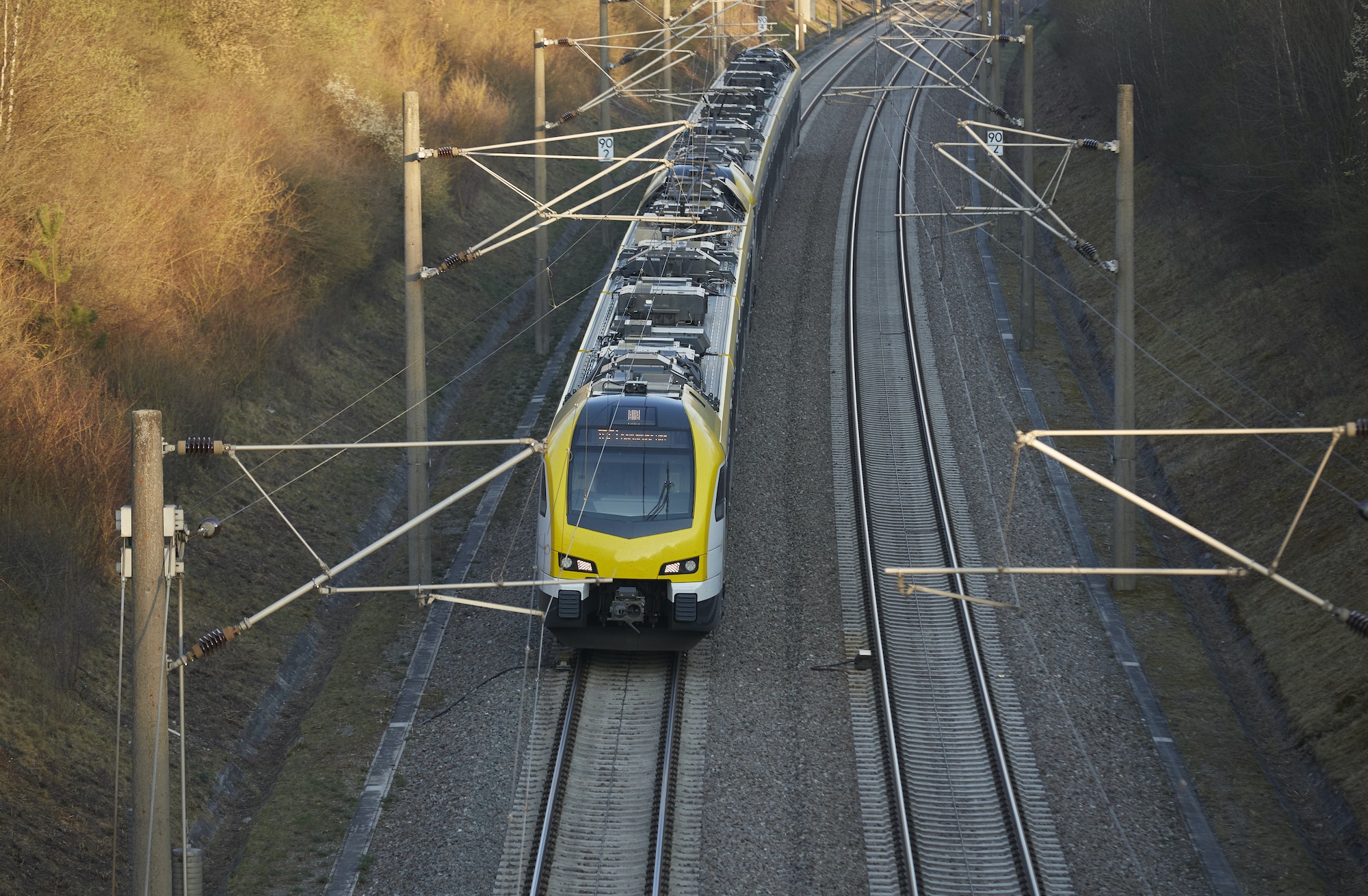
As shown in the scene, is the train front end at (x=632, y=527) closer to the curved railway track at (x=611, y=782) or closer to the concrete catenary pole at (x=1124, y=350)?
the curved railway track at (x=611, y=782)

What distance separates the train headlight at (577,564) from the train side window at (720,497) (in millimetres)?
1676

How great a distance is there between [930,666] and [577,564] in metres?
4.82

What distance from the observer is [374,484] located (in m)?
23.0

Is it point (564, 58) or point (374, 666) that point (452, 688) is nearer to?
point (374, 666)

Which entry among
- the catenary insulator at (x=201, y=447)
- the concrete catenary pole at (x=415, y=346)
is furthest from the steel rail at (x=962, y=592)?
the catenary insulator at (x=201, y=447)

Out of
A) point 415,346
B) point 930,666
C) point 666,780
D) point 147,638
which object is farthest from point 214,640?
point 930,666

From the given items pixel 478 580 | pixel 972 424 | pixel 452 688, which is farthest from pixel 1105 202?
pixel 452 688

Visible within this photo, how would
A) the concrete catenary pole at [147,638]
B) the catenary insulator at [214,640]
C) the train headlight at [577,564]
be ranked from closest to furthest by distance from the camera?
the concrete catenary pole at [147,638] < the catenary insulator at [214,640] < the train headlight at [577,564]

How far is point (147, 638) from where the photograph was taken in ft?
33.5

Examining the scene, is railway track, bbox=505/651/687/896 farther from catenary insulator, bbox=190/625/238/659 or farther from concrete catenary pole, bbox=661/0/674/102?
concrete catenary pole, bbox=661/0/674/102

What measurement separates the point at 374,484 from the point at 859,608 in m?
9.14

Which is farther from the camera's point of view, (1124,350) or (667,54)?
(667,54)

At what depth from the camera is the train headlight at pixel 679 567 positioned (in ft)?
52.5

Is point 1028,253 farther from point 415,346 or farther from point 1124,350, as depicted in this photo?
point 415,346
